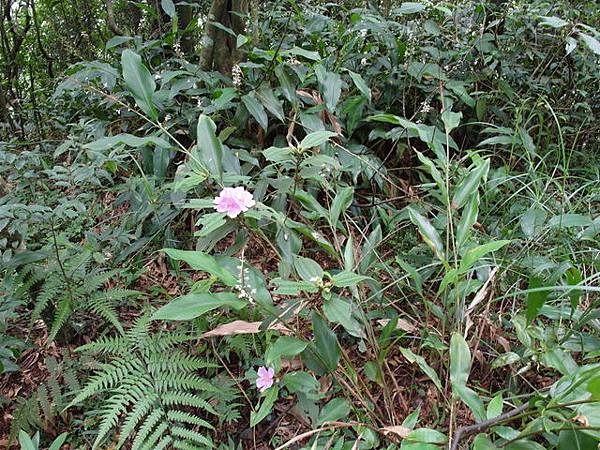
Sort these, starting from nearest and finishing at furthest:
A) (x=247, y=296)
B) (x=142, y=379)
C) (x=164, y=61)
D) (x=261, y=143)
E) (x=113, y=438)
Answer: (x=247, y=296), (x=142, y=379), (x=113, y=438), (x=261, y=143), (x=164, y=61)

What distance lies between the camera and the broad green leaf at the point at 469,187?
1.27m

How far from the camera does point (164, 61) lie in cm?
240

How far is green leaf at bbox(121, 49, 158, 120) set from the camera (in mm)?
1229

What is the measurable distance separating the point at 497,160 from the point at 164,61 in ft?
5.64

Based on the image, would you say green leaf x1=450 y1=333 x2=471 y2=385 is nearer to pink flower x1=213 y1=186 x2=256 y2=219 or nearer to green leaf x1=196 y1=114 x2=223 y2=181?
pink flower x1=213 y1=186 x2=256 y2=219

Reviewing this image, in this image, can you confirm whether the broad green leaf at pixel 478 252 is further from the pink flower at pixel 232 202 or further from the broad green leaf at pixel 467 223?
the pink flower at pixel 232 202

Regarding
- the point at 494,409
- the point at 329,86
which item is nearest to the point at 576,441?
the point at 494,409

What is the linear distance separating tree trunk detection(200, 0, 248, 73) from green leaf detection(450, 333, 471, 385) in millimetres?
1653

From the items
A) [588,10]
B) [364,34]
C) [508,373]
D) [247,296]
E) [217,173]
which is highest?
[588,10]

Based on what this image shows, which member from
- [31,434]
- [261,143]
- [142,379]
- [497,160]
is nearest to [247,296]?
[142,379]

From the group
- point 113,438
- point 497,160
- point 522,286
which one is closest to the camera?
point 113,438

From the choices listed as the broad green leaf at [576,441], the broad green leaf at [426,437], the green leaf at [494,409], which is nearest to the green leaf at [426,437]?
the broad green leaf at [426,437]

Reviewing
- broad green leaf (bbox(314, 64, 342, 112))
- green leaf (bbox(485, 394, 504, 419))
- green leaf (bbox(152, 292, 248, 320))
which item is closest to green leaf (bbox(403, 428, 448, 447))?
green leaf (bbox(485, 394, 504, 419))

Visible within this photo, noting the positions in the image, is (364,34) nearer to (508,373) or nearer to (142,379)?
(508,373)
